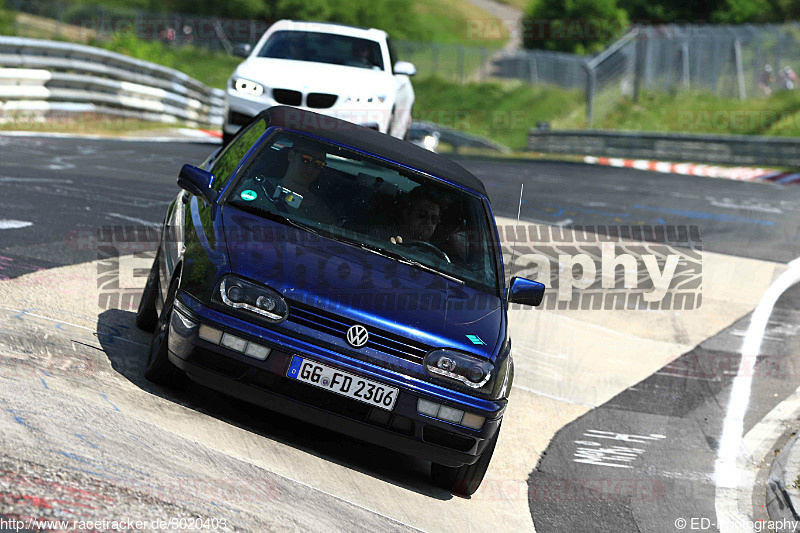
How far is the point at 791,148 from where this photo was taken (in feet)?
79.7

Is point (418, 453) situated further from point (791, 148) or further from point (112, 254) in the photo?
point (791, 148)

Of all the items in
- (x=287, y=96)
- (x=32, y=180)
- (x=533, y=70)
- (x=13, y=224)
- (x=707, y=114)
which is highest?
(x=13, y=224)

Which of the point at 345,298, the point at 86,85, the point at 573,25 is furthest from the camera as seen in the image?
the point at 573,25

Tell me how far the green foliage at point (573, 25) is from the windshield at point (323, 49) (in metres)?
64.1

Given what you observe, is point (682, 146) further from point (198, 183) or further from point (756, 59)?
point (198, 183)

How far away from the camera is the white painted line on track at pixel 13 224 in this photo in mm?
8617

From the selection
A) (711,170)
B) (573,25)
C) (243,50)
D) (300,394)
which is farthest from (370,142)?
(573,25)

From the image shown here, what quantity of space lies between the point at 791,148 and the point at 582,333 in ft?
57.0

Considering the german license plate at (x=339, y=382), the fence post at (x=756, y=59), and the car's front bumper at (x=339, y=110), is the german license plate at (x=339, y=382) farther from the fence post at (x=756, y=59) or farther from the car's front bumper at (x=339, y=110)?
the fence post at (x=756, y=59)

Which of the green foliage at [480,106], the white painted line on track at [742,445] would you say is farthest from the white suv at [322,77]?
the green foliage at [480,106]

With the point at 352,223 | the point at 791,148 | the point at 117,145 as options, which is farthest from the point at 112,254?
the point at 791,148

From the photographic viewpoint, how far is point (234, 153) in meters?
6.29

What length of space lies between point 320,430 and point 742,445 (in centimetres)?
299

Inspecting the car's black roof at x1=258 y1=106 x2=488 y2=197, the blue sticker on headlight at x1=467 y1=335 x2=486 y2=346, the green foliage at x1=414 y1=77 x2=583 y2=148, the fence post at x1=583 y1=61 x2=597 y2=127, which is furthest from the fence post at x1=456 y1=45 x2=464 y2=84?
the blue sticker on headlight at x1=467 y1=335 x2=486 y2=346
